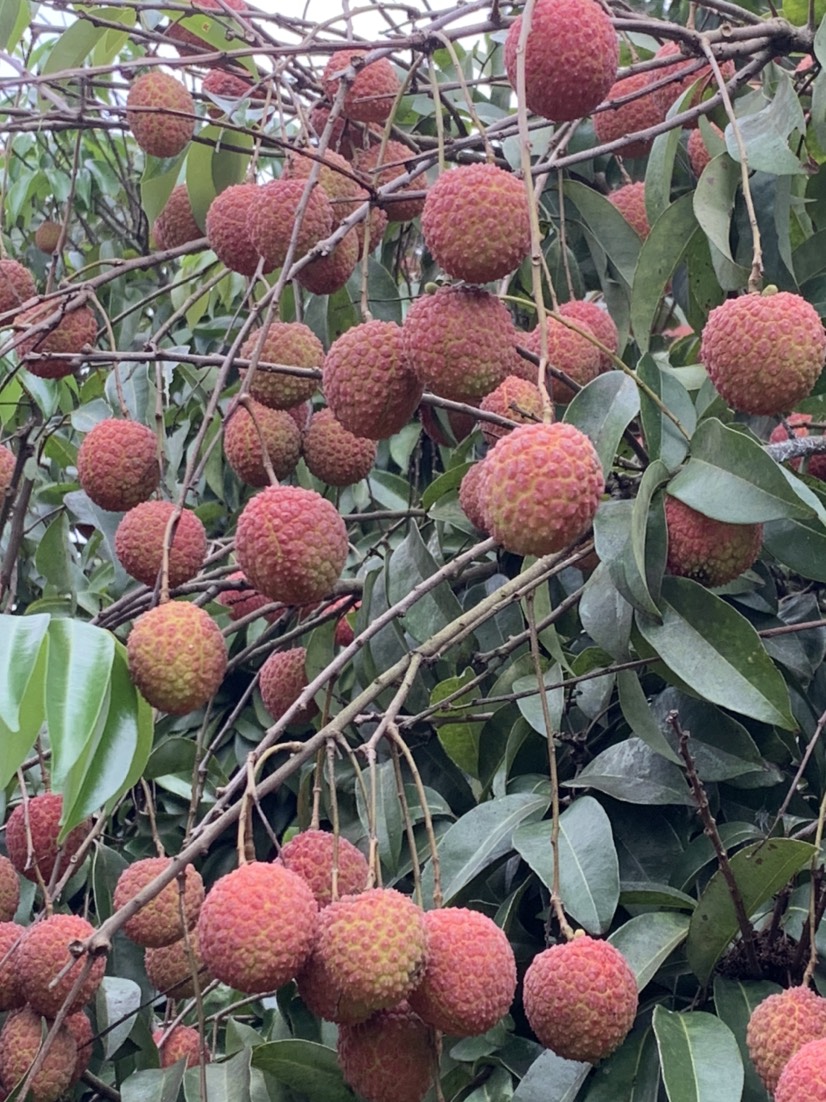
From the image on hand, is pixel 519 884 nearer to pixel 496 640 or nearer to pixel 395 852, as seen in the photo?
pixel 395 852

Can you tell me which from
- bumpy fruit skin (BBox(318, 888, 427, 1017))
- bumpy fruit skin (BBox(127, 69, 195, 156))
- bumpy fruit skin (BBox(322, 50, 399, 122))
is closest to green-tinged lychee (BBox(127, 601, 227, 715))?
bumpy fruit skin (BBox(318, 888, 427, 1017))

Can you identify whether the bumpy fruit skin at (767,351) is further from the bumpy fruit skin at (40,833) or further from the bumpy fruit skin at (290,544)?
the bumpy fruit skin at (40,833)

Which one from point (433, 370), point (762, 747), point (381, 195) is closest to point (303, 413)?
point (381, 195)

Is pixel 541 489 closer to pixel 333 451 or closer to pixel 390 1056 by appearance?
pixel 390 1056

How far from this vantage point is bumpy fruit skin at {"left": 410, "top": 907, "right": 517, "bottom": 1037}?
94 centimetres

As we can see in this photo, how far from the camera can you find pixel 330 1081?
1.14 meters

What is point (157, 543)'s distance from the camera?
1239 millimetres

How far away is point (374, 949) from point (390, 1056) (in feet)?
0.45

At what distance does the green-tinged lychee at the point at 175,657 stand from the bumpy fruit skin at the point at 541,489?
30 cm

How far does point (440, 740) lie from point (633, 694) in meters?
0.30

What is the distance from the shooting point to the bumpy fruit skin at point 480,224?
0.99 metres

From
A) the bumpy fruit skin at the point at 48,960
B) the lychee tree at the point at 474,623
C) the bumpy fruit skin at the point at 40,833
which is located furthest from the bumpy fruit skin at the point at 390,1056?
the bumpy fruit skin at the point at 40,833

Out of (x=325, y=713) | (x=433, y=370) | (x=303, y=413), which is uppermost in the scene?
(x=433, y=370)

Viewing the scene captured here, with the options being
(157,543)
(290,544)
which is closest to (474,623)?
(290,544)
